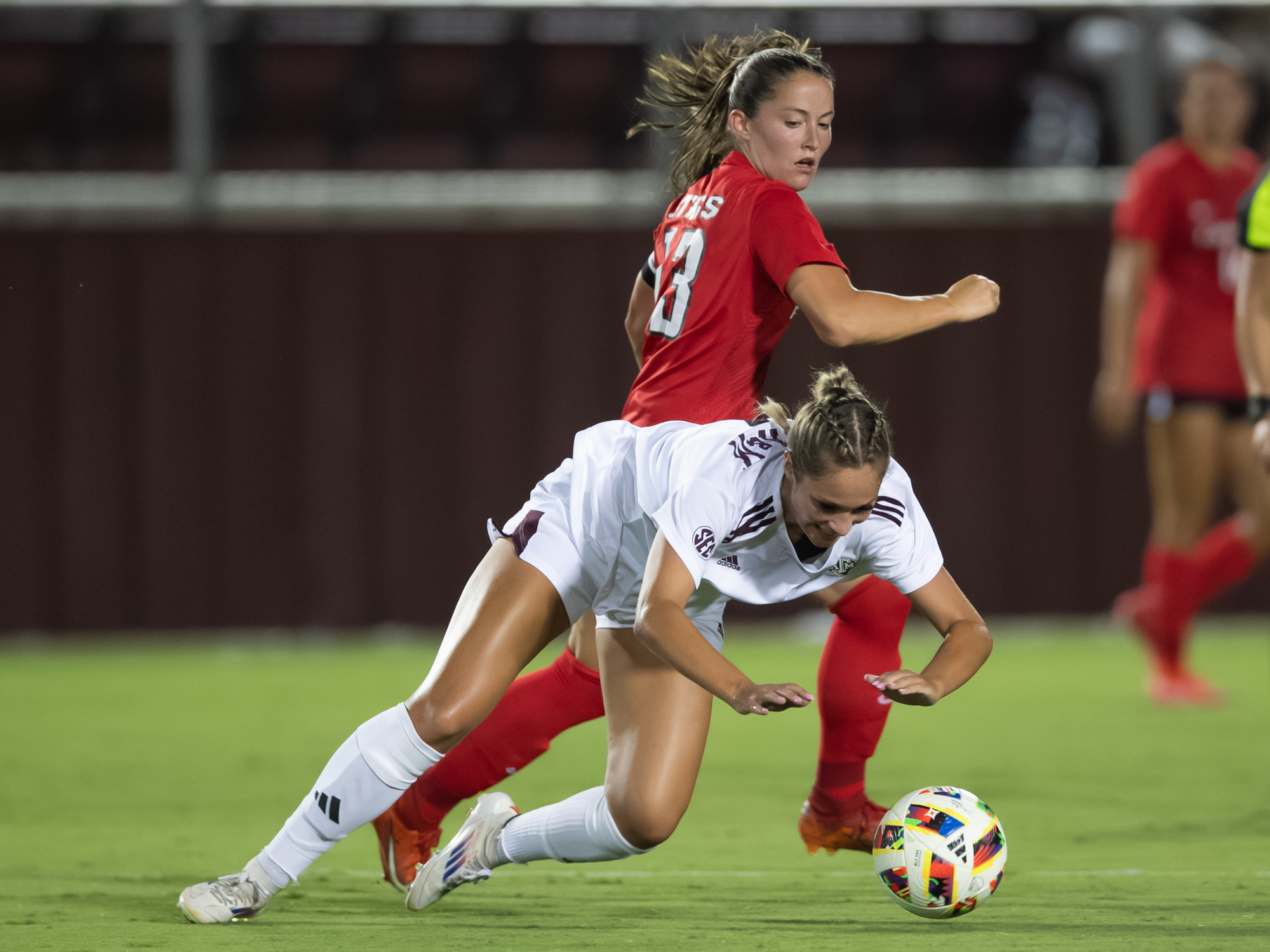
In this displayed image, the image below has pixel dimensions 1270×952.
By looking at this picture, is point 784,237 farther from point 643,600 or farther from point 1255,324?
point 1255,324

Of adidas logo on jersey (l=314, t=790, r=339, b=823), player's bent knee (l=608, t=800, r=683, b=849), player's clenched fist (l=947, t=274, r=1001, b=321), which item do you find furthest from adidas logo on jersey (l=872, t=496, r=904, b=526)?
adidas logo on jersey (l=314, t=790, r=339, b=823)

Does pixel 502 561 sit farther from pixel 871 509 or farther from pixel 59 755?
pixel 59 755

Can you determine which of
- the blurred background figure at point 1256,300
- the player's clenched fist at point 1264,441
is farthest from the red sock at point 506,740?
the blurred background figure at point 1256,300

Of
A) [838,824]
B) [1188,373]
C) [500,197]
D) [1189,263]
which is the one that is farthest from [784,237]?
[500,197]

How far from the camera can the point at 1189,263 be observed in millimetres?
6961

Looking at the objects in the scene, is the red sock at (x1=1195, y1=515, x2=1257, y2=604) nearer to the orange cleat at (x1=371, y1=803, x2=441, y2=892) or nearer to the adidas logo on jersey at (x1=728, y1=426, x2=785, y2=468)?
the adidas logo on jersey at (x1=728, y1=426, x2=785, y2=468)

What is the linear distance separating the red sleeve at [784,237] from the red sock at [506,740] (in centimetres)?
99

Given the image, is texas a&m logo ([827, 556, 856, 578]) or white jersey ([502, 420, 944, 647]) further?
texas a&m logo ([827, 556, 856, 578])

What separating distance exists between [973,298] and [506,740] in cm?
137

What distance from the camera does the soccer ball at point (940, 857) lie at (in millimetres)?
3352

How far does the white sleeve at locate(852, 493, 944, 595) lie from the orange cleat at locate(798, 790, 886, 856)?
24.5 inches

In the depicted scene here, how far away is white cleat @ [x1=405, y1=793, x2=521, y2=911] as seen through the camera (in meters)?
3.53

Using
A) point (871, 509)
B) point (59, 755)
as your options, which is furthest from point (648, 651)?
point (59, 755)

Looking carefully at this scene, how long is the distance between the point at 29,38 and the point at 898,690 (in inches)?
329
